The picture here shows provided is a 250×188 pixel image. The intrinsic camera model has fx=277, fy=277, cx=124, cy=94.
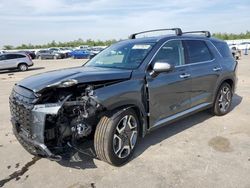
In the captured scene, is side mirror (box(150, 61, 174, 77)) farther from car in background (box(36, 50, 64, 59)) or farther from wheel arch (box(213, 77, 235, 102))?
car in background (box(36, 50, 64, 59))

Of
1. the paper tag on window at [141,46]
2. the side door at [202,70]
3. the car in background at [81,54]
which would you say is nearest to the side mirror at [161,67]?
the paper tag on window at [141,46]

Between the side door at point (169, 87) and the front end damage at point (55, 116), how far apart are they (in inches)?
39.4

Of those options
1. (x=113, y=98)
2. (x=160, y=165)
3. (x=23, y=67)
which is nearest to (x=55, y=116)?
(x=113, y=98)

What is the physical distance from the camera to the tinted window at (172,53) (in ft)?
15.1

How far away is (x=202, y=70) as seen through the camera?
5.38 metres

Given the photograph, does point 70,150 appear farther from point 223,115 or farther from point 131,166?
point 223,115

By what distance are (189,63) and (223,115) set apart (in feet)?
6.58

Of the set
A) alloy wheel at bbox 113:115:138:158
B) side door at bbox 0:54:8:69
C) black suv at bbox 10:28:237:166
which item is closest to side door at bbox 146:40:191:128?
black suv at bbox 10:28:237:166

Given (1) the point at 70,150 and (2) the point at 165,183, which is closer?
(2) the point at 165,183

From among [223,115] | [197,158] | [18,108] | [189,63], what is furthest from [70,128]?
[223,115]

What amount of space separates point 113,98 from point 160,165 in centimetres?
122

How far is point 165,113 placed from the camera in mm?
4633

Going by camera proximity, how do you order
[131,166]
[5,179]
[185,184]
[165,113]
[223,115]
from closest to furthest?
[185,184]
[5,179]
[131,166]
[165,113]
[223,115]

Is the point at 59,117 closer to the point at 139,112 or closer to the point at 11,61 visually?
the point at 139,112
